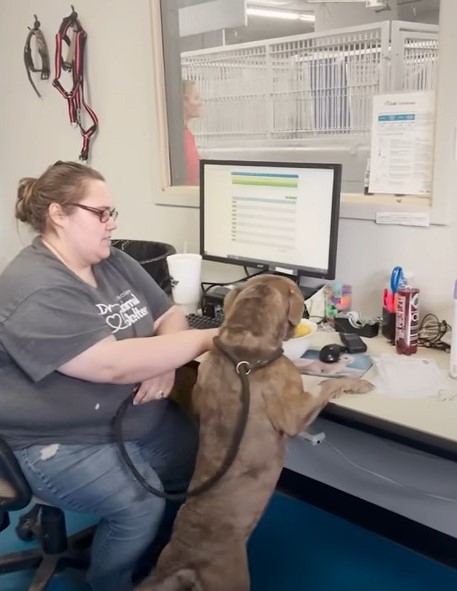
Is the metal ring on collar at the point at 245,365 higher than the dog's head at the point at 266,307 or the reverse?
the reverse

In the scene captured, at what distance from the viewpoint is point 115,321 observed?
1.60m

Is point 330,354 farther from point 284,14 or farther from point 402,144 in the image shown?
point 284,14

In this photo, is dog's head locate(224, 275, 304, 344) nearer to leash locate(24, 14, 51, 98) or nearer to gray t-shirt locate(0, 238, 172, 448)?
gray t-shirt locate(0, 238, 172, 448)

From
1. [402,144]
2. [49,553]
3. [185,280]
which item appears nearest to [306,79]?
[402,144]

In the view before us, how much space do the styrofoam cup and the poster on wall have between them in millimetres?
659

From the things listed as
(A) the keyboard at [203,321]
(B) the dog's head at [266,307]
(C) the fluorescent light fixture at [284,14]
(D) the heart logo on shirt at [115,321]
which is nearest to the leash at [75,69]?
(A) the keyboard at [203,321]

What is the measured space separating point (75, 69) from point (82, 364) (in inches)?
71.8

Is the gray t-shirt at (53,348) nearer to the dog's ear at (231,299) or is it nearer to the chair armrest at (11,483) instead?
the chair armrest at (11,483)

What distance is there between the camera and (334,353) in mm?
1684

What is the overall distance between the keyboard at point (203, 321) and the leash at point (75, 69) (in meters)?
1.27

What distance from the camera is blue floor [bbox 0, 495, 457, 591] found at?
6.39ft

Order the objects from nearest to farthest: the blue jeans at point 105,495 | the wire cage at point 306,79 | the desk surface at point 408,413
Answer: the desk surface at point 408,413, the blue jeans at point 105,495, the wire cage at point 306,79

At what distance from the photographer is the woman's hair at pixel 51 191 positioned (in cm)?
155

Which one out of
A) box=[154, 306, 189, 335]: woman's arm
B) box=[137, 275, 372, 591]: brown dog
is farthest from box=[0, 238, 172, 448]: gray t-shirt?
box=[137, 275, 372, 591]: brown dog
